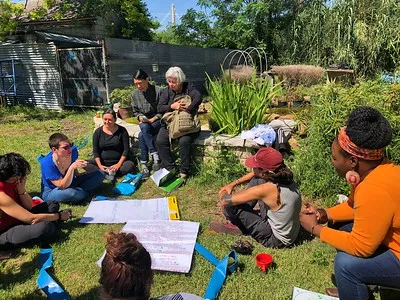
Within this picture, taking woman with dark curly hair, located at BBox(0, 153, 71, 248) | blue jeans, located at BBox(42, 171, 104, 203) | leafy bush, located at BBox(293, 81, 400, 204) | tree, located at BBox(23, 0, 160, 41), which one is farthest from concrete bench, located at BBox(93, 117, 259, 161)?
tree, located at BBox(23, 0, 160, 41)

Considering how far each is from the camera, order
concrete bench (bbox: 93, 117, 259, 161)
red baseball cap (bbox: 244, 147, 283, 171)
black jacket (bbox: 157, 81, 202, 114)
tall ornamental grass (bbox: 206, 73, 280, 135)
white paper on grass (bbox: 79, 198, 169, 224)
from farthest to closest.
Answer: tall ornamental grass (bbox: 206, 73, 280, 135)
black jacket (bbox: 157, 81, 202, 114)
concrete bench (bbox: 93, 117, 259, 161)
white paper on grass (bbox: 79, 198, 169, 224)
red baseball cap (bbox: 244, 147, 283, 171)

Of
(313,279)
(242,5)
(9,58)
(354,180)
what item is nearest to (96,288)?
(313,279)

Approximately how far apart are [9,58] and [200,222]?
11.0 metres

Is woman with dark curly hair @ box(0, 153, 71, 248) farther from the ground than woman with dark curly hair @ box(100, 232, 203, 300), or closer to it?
closer to it

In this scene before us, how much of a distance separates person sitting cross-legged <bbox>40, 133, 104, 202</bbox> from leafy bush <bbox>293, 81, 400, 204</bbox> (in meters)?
2.59

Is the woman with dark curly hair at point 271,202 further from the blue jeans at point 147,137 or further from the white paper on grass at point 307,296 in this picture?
the blue jeans at point 147,137

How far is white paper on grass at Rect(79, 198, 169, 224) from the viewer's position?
382cm

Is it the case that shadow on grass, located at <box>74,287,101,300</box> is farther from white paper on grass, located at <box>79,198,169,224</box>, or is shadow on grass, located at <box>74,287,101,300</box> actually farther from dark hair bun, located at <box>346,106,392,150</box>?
dark hair bun, located at <box>346,106,392,150</box>

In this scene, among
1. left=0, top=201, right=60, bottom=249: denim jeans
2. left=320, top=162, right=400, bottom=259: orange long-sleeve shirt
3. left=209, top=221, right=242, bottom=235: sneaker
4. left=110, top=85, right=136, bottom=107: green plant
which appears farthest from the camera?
left=110, top=85, right=136, bottom=107: green plant

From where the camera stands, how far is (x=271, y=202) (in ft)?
10.0

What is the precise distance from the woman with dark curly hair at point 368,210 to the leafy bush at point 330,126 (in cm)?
195

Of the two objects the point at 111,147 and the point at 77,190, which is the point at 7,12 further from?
the point at 77,190

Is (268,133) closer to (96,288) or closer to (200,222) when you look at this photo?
(200,222)

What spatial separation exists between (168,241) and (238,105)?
2472mm
